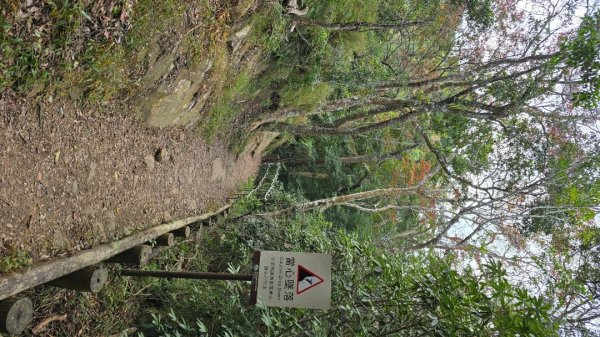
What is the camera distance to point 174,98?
5.65m

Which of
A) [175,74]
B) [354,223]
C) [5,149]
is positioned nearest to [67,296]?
[5,149]

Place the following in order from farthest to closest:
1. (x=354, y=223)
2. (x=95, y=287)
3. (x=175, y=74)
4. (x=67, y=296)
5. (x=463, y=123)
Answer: (x=354, y=223) → (x=463, y=123) → (x=175, y=74) → (x=67, y=296) → (x=95, y=287)

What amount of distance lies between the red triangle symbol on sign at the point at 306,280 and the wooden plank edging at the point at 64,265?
6.42 ft

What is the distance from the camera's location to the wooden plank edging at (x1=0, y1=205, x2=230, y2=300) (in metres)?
3.11

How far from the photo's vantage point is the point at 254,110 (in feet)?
Result: 29.0

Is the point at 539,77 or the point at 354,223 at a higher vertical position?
the point at 539,77

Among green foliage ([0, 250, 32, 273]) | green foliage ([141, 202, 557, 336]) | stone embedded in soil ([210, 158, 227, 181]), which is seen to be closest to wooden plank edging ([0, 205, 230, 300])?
green foliage ([0, 250, 32, 273])

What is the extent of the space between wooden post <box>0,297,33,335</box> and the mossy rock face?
2.55 meters

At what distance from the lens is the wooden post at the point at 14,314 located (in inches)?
122

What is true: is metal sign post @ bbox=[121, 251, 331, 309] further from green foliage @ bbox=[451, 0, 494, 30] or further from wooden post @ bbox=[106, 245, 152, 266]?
green foliage @ bbox=[451, 0, 494, 30]

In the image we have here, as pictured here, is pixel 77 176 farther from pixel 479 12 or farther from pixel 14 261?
pixel 479 12

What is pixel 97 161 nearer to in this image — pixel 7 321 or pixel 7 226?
pixel 7 226

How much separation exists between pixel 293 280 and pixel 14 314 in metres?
2.58

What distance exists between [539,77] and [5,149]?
7414mm
